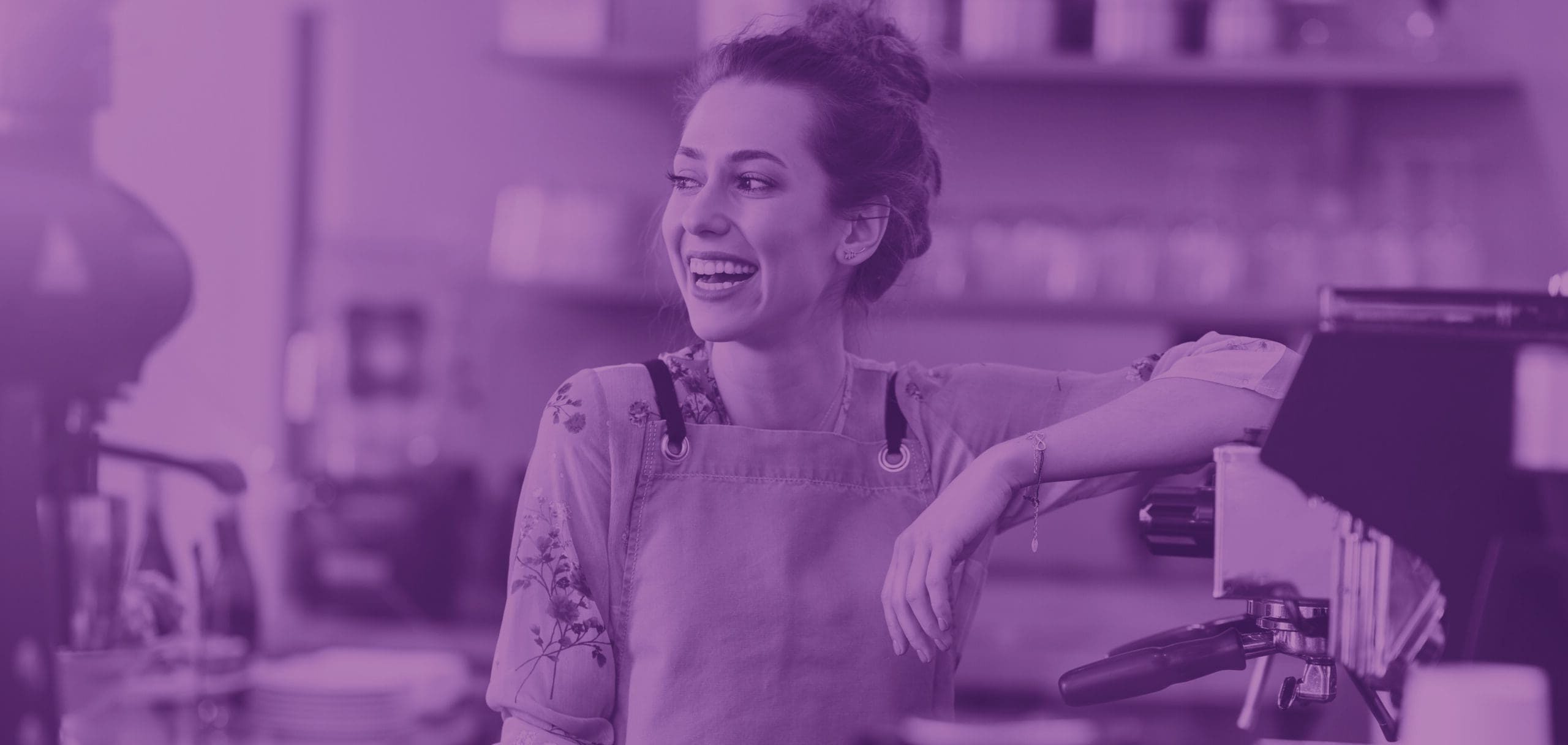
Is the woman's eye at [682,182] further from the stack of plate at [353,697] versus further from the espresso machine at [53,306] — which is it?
the stack of plate at [353,697]

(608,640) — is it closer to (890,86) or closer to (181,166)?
(890,86)

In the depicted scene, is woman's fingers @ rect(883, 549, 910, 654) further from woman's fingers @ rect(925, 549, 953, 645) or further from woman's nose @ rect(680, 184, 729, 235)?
woman's nose @ rect(680, 184, 729, 235)

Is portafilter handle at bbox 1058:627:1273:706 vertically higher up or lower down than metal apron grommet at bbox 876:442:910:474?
lower down

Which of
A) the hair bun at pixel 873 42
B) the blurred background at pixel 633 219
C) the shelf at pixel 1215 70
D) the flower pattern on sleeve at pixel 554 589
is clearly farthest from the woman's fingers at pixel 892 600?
the shelf at pixel 1215 70

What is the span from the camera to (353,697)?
69.8 inches

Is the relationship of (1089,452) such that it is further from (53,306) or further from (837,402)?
(53,306)

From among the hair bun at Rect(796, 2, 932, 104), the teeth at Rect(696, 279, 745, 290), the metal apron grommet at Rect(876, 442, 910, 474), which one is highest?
the hair bun at Rect(796, 2, 932, 104)

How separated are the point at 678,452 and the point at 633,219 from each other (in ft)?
6.21

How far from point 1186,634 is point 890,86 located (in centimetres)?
65

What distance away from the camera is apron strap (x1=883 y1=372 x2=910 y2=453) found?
1.47 metres

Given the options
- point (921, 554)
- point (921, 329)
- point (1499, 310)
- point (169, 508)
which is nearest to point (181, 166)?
point (169, 508)

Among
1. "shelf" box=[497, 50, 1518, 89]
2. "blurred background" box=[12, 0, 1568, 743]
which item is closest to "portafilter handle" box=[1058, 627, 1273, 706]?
"blurred background" box=[12, 0, 1568, 743]

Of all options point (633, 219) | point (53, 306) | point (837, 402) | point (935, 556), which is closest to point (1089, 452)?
point (935, 556)

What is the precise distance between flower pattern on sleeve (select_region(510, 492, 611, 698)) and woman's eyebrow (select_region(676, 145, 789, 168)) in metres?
0.33
